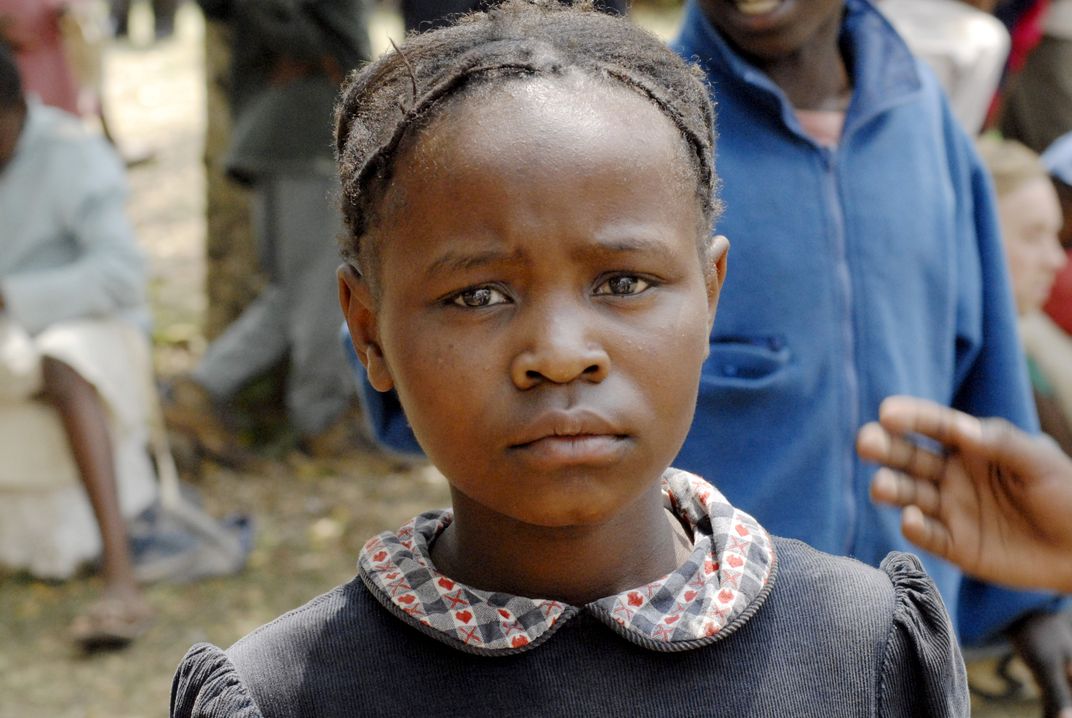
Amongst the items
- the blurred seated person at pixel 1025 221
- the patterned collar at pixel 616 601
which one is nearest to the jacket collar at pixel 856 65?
the patterned collar at pixel 616 601

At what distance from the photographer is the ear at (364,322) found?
5.18 ft

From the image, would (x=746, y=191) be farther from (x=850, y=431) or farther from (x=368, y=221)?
(x=368, y=221)

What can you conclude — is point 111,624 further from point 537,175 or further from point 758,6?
→ point 537,175

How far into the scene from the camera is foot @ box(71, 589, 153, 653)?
4137mm

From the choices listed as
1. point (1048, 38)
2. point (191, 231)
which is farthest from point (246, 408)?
point (1048, 38)

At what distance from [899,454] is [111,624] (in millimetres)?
3017

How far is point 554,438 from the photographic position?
137 cm

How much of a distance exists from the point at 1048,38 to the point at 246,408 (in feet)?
11.7

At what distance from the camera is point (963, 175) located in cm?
238

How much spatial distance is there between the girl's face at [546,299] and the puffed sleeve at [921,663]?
1.07 feet

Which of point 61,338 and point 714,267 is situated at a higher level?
point 714,267

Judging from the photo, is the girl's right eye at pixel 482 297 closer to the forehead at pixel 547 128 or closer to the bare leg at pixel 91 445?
the forehead at pixel 547 128

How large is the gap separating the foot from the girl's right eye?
10.2 feet

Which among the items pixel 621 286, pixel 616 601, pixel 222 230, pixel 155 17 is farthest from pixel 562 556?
pixel 155 17
